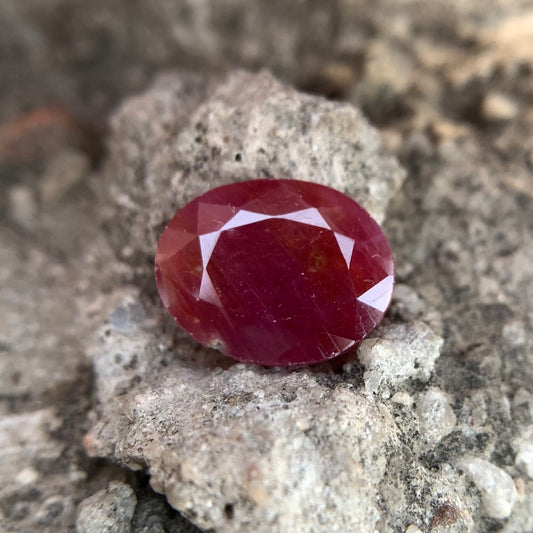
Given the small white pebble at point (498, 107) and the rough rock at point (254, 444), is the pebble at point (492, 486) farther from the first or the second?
the small white pebble at point (498, 107)

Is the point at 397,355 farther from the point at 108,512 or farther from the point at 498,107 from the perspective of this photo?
the point at 498,107

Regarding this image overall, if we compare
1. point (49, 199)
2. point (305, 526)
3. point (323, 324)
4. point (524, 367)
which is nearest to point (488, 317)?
point (524, 367)

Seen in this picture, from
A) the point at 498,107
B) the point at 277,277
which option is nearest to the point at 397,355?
the point at 277,277

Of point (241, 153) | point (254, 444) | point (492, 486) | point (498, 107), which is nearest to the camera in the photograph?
point (254, 444)

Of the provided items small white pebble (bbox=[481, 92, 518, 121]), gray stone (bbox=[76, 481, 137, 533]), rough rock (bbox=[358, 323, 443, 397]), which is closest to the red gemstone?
rough rock (bbox=[358, 323, 443, 397])

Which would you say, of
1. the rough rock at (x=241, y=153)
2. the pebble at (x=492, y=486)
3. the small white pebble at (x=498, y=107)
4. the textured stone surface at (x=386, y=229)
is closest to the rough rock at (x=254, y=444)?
the textured stone surface at (x=386, y=229)

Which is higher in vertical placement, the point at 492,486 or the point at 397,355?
the point at 397,355

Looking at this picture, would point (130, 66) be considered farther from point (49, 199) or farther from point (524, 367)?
point (524, 367)
